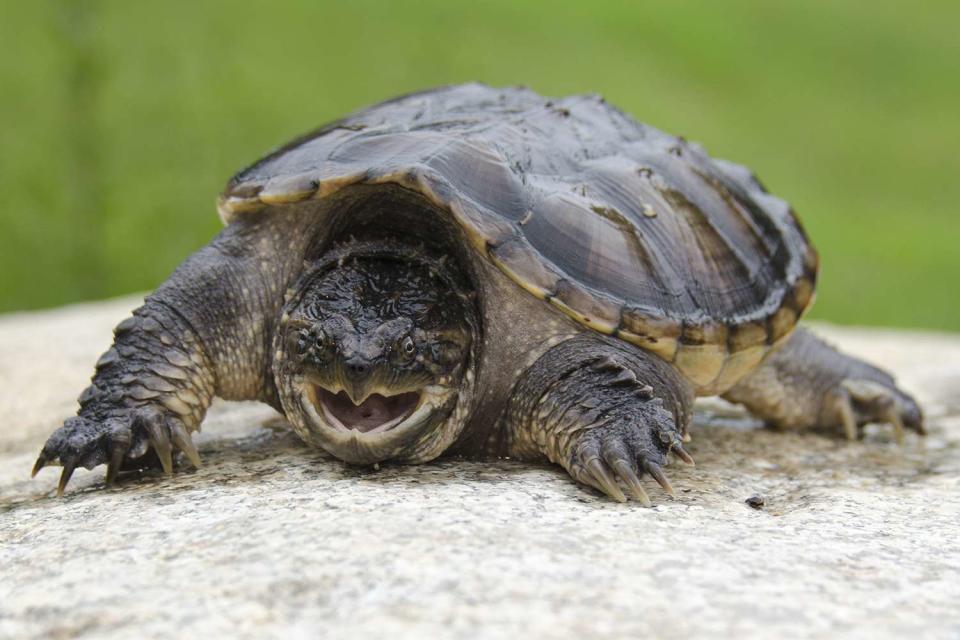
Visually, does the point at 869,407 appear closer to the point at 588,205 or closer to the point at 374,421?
the point at 588,205

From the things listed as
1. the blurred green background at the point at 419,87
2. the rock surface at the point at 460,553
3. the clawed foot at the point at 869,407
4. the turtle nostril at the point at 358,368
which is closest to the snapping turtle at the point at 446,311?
the turtle nostril at the point at 358,368

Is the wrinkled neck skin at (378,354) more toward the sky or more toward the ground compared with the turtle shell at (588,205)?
more toward the ground

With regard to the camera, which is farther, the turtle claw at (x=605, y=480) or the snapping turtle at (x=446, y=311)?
the snapping turtle at (x=446, y=311)

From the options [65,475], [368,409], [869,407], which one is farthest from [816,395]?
[65,475]

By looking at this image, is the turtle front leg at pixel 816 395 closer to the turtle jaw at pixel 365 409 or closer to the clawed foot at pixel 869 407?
the clawed foot at pixel 869 407

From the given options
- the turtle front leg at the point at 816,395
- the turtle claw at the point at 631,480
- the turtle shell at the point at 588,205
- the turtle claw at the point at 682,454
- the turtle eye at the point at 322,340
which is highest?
the turtle shell at the point at 588,205

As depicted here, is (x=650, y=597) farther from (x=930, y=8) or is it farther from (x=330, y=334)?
(x=930, y=8)

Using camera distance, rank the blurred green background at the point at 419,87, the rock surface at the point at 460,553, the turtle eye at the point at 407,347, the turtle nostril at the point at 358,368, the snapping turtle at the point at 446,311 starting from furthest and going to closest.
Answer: the blurred green background at the point at 419,87
the snapping turtle at the point at 446,311
the turtle eye at the point at 407,347
the turtle nostril at the point at 358,368
the rock surface at the point at 460,553
